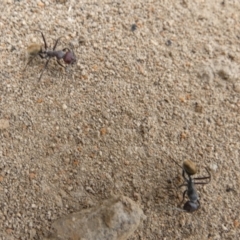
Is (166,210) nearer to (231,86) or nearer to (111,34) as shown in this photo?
(231,86)

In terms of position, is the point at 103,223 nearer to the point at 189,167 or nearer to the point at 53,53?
the point at 189,167

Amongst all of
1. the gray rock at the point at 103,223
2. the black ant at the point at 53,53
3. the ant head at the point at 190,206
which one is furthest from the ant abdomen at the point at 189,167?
the black ant at the point at 53,53

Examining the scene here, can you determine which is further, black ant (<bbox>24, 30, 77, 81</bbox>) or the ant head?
black ant (<bbox>24, 30, 77, 81</bbox>)

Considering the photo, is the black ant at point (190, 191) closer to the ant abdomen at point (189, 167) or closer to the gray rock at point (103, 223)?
the ant abdomen at point (189, 167)

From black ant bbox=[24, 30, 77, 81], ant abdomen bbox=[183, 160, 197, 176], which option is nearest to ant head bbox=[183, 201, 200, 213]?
ant abdomen bbox=[183, 160, 197, 176]

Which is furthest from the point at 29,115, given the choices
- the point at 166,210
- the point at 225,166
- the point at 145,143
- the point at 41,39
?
the point at 225,166

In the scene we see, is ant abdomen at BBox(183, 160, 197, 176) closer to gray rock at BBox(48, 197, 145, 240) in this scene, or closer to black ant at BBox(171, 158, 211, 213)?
black ant at BBox(171, 158, 211, 213)
